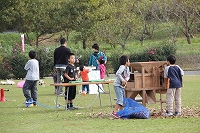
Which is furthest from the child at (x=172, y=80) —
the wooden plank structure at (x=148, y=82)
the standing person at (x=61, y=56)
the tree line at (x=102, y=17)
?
the tree line at (x=102, y=17)

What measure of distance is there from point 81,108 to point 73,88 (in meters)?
0.67

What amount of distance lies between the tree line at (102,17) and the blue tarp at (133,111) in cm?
2903

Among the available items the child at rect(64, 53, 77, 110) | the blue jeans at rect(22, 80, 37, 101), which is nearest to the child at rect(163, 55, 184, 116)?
the child at rect(64, 53, 77, 110)

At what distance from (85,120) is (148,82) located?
201 cm

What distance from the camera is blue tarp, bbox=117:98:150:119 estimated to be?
1262 cm

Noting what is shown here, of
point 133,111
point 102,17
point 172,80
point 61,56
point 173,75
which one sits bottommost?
point 133,111

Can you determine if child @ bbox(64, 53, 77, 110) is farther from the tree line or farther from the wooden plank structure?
the tree line

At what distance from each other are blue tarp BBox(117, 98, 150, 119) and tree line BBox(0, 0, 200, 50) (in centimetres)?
2903

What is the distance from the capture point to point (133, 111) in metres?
12.7

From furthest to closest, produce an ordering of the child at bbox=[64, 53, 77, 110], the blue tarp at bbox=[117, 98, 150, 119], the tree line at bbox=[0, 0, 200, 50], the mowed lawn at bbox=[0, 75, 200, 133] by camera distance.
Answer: the tree line at bbox=[0, 0, 200, 50] < the child at bbox=[64, 53, 77, 110] < the blue tarp at bbox=[117, 98, 150, 119] < the mowed lawn at bbox=[0, 75, 200, 133]

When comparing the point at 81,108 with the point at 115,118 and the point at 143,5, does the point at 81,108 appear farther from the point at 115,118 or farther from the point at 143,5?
the point at 143,5

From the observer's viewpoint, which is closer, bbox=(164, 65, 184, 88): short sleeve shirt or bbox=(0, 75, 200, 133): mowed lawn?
bbox=(0, 75, 200, 133): mowed lawn

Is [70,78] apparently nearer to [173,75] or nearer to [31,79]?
[31,79]

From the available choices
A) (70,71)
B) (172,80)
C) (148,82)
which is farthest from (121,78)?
(70,71)
